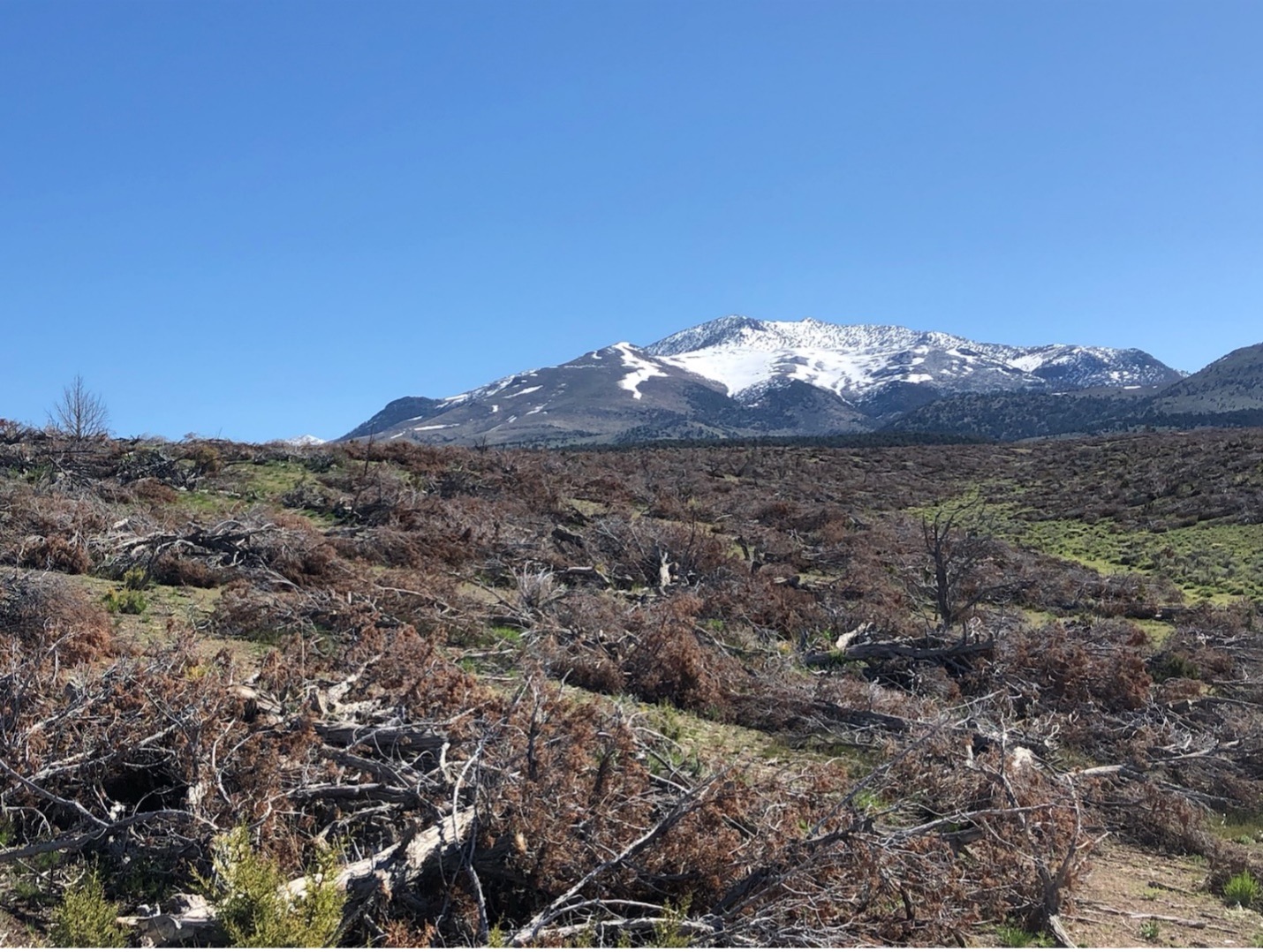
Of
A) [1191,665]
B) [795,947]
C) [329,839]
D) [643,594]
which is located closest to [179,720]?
[329,839]

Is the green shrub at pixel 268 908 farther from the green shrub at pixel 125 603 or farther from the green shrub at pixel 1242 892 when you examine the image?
the green shrub at pixel 125 603

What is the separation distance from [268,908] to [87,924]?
840mm

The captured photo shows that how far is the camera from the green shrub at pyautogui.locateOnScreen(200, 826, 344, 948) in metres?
3.52

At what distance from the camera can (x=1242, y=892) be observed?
17.5ft

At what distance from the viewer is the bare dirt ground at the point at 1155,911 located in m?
4.80

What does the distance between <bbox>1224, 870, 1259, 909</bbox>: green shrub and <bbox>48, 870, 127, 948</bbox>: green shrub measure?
257 inches

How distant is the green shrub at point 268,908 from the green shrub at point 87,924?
1.35 feet

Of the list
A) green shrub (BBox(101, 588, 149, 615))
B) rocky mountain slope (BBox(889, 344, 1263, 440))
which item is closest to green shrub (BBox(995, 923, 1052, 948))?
green shrub (BBox(101, 588, 149, 615))

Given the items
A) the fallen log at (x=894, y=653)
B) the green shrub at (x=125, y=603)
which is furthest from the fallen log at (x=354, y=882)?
the fallen log at (x=894, y=653)

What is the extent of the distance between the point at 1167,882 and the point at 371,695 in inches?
235

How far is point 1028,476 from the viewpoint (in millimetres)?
41688

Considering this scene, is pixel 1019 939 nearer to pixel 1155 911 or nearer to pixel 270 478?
pixel 1155 911

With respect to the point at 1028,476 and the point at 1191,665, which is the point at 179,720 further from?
the point at 1028,476

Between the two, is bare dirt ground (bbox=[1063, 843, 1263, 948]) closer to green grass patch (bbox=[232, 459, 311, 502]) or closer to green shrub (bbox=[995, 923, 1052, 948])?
green shrub (bbox=[995, 923, 1052, 948])
